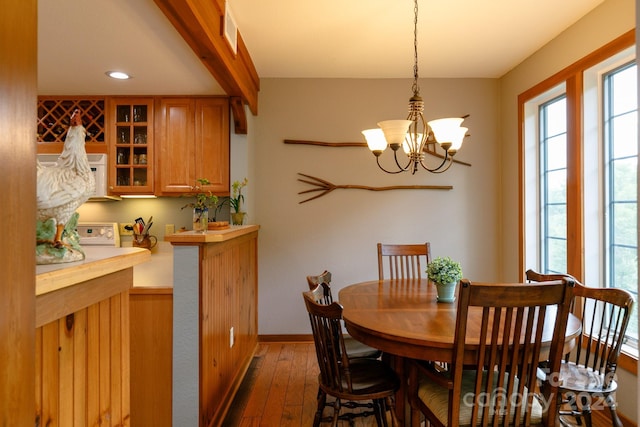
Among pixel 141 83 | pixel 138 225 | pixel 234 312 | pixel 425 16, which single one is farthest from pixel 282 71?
pixel 234 312

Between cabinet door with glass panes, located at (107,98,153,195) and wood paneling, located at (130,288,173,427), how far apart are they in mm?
1660

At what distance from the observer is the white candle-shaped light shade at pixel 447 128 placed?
2.10 meters

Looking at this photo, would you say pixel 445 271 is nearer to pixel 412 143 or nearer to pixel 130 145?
pixel 412 143

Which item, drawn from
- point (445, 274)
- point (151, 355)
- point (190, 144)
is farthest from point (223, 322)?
point (190, 144)

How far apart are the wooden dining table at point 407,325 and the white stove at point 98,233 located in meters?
2.44

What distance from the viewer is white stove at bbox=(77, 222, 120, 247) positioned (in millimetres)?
3564

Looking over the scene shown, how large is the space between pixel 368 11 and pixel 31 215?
→ 8.24ft

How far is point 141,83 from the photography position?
10.3 feet

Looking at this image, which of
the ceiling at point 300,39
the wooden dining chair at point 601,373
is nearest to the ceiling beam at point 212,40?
the ceiling at point 300,39

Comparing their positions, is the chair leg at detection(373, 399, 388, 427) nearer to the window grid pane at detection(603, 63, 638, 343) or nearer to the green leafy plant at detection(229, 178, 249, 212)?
the window grid pane at detection(603, 63, 638, 343)

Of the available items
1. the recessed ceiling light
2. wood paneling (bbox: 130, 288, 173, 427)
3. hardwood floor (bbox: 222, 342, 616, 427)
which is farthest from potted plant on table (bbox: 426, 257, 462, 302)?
the recessed ceiling light

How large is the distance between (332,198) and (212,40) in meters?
2.01

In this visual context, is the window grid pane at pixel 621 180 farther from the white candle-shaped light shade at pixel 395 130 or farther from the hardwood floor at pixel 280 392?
the white candle-shaped light shade at pixel 395 130

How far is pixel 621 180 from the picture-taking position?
8.15ft
